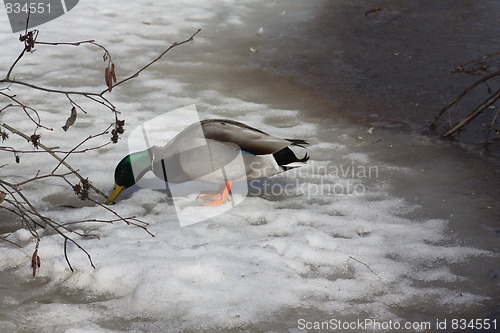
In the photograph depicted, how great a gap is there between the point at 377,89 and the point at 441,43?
1.26m

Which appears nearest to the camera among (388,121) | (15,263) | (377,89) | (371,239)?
(15,263)

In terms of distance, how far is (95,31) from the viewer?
285 inches

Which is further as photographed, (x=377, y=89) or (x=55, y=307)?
(x=377, y=89)

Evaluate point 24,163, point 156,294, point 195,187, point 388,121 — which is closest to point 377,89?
point 388,121

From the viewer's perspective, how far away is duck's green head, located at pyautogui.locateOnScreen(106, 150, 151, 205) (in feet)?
13.2

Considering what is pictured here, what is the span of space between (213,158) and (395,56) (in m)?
3.14

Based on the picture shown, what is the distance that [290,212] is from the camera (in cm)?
396

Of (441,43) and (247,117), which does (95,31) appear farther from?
(441,43)
